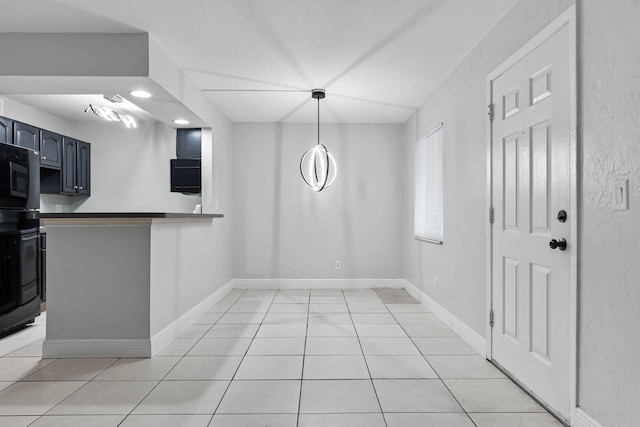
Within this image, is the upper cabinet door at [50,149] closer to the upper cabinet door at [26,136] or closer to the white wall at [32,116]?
the upper cabinet door at [26,136]

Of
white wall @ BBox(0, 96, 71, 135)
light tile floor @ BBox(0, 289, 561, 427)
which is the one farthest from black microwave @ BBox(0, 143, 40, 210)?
light tile floor @ BBox(0, 289, 561, 427)

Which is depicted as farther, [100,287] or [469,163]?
[469,163]

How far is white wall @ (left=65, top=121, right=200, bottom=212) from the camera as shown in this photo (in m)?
5.65

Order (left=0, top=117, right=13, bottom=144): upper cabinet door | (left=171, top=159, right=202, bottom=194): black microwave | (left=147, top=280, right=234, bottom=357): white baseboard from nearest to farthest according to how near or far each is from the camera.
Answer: (left=147, top=280, right=234, bottom=357): white baseboard, (left=0, top=117, right=13, bottom=144): upper cabinet door, (left=171, top=159, right=202, bottom=194): black microwave

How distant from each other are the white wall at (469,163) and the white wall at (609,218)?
474 mm

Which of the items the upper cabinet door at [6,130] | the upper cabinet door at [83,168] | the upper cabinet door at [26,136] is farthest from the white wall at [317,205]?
the upper cabinet door at [6,130]

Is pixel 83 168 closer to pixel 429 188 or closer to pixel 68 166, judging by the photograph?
pixel 68 166

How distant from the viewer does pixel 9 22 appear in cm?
268

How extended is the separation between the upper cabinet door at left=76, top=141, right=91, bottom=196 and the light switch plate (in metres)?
5.97

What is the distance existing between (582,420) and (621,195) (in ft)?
3.47

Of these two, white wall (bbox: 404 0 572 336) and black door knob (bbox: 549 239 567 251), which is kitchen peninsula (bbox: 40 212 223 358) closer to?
white wall (bbox: 404 0 572 336)

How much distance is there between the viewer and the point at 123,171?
5.69 metres

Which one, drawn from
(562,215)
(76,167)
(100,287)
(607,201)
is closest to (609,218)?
(607,201)

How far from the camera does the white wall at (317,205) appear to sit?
18.4 feet
